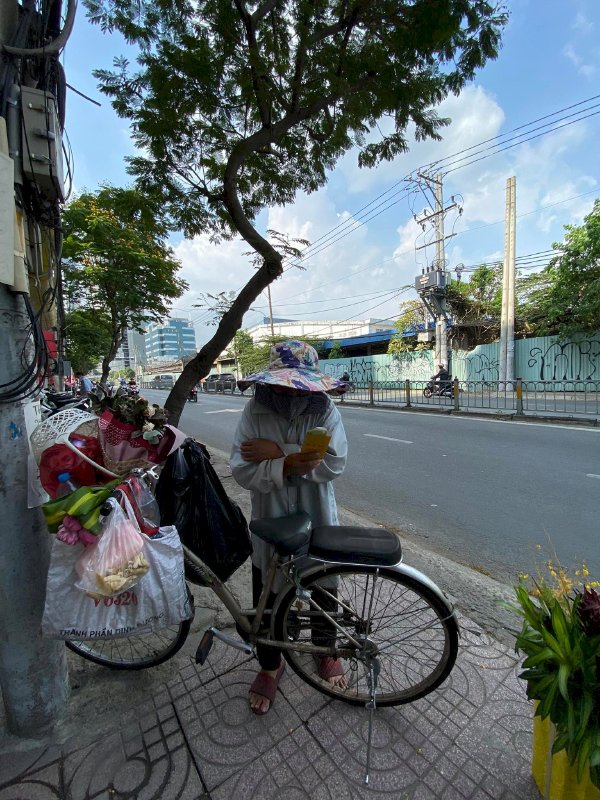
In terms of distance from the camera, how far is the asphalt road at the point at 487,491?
338 cm

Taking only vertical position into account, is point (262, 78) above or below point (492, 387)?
above

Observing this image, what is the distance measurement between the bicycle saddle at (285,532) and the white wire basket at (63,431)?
64 centimetres

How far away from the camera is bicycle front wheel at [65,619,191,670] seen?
6.39 feet

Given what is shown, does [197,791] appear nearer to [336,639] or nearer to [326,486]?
[336,639]

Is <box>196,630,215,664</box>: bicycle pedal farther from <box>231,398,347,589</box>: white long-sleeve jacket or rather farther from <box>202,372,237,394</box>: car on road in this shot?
<box>202,372,237,394</box>: car on road

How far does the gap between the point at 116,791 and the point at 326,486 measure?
1393 millimetres

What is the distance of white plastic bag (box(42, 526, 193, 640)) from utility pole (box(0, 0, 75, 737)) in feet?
0.73

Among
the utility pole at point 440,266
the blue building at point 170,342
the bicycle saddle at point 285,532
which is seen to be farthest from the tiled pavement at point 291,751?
the blue building at point 170,342

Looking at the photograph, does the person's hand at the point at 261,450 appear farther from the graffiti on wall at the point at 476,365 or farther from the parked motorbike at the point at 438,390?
the graffiti on wall at the point at 476,365

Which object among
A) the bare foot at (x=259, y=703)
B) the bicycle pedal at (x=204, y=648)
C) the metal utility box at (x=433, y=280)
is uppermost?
the metal utility box at (x=433, y=280)

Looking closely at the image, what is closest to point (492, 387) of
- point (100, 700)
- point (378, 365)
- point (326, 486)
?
point (378, 365)

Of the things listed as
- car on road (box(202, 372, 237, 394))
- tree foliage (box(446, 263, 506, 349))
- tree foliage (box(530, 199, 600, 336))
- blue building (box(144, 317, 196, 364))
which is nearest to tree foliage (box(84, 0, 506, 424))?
tree foliage (box(530, 199, 600, 336))

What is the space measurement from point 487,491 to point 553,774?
150 inches

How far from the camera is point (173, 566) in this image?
1.49m
